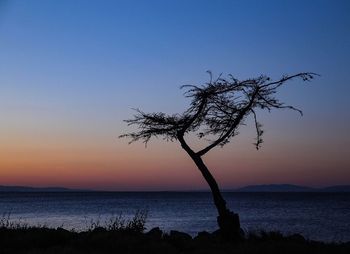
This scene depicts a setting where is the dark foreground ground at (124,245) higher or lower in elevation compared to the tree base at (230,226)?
lower

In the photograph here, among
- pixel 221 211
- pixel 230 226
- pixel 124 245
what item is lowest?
pixel 124 245

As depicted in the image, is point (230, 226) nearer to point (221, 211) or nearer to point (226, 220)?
point (226, 220)

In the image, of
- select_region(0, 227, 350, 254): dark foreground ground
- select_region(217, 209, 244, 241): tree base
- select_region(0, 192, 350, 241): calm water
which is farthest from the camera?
select_region(0, 192, 350, 241): calm water

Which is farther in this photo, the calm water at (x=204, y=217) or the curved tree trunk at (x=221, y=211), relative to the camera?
the calm water at (x=204, y=217)

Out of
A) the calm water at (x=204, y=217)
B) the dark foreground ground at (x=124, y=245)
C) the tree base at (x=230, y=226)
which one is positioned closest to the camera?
the dark foreground ground at (x=124, y=245)

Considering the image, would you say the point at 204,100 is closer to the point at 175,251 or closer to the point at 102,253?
the point at 175,251

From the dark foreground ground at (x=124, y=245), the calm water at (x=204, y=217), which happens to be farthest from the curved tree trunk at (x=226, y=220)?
the calm water at (x=204, y=217)

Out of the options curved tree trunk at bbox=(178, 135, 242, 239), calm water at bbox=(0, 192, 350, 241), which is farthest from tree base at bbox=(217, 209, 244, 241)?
calm water at bbox=(0, 192, 350, 241)

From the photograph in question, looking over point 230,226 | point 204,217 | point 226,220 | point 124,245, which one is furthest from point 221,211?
point 204,217

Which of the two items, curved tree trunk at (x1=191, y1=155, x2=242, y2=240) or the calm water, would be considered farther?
the calm water

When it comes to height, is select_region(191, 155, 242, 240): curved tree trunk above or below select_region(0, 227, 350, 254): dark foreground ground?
above

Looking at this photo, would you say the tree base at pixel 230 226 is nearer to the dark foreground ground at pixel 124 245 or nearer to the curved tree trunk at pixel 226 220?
the curved tree trunk at pixel 226 220

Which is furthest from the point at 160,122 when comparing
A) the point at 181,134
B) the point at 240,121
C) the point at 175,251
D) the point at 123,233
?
the point at 175,251

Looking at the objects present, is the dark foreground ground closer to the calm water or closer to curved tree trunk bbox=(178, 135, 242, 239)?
curved tree trunk bbox=(178, 135, 242, 239)
